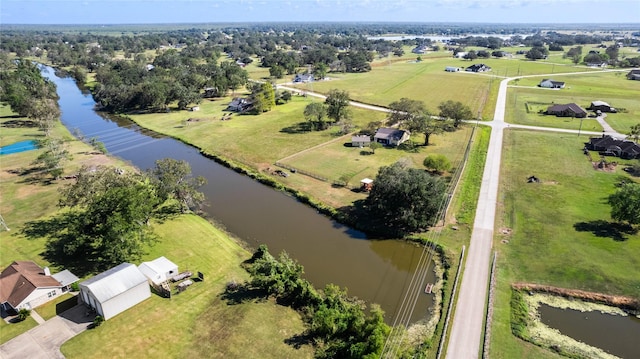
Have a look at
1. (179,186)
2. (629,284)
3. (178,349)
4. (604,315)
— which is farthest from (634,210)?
(179,186)

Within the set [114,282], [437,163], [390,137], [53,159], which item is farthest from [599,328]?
[53,159]

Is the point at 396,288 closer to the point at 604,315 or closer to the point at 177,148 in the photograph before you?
the point at 604,315

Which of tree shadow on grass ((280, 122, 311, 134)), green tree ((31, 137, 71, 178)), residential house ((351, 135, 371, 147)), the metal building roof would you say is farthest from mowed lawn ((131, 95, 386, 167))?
the metal building roof

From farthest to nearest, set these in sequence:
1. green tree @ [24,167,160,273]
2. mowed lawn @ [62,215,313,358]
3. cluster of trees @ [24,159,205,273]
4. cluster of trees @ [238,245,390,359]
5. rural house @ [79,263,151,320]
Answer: cluster of trees @ [24,159,205,273]
green tree @ [24,167,160,273]
rural house @ [79,263,151,320]
mowed lawn @ [62,215,313,358]
cluster of trees @ [238,245,390,359]

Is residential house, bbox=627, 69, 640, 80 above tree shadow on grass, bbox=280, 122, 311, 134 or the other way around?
above

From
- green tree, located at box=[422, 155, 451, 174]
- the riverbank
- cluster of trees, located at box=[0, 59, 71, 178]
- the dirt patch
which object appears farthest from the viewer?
cluster of trees, located at box=[0, 59, 71, 178]

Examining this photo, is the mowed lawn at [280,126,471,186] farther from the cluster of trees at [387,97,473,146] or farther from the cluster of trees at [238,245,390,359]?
the cluster of trees at [238,245,390,359]

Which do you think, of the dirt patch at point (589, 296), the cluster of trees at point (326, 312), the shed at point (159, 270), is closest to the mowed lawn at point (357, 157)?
the cluster of trees at point (326, 312)
